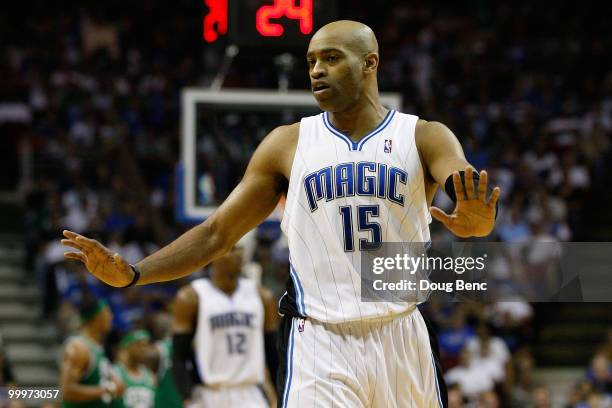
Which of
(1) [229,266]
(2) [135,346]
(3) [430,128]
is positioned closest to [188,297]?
(1) [229,266]

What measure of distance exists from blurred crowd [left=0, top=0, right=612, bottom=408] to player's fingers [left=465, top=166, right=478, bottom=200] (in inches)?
230

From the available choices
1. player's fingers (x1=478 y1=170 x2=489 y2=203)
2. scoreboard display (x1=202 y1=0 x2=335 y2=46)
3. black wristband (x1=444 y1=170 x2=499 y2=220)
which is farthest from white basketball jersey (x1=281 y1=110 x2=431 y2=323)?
scoreboard display (x1=202 y1=0 x2=335 y2=46)

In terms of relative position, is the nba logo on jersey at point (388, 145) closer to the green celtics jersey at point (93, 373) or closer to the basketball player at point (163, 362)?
the basketball player at point (163, 362)

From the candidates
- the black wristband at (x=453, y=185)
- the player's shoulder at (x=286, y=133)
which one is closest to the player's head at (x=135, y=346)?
the player's shoulder at (x=286, y=133)

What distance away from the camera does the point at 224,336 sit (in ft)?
27.5

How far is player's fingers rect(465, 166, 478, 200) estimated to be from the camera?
3.99 m

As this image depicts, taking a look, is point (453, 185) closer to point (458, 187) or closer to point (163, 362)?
point (458, 187)

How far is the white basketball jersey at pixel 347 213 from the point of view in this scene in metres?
4.46

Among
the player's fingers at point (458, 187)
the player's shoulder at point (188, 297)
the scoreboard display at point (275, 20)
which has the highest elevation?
the scoreboard display at point (275, 20)

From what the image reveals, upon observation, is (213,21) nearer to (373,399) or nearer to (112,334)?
(373,399)

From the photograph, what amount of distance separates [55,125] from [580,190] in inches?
343

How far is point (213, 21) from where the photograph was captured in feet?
27.8

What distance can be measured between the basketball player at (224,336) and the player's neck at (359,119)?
3697 mm

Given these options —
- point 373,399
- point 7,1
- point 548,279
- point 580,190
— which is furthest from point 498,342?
point 7,1
